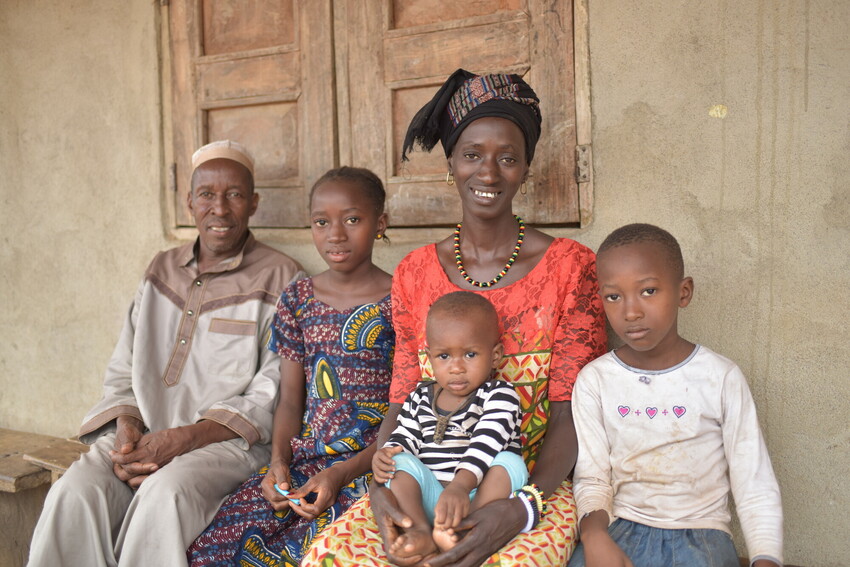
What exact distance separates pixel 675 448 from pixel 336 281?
1.41 metres

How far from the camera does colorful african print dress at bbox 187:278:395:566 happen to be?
262 centimetres

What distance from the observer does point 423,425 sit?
229 cm

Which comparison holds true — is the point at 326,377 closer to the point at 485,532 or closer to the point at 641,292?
the point at 485,532

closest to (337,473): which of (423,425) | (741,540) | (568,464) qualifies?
(423,425)

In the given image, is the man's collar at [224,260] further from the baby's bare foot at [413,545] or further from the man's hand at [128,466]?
the baby's bare foot at [413,545]

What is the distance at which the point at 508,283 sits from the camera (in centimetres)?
254

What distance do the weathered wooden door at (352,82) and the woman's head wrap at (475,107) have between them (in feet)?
1.28

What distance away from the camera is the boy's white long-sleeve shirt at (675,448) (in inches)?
83.0

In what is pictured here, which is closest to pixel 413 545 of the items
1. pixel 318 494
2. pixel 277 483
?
pixel 318 494

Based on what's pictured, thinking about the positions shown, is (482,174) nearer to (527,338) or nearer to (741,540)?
(527,338)

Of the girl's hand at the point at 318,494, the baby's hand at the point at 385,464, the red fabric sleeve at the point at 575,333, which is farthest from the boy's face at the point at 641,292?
the girl's hand at the point at 318,494

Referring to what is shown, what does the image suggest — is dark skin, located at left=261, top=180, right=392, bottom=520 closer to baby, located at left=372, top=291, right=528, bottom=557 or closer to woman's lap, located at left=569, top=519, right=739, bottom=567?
baby, located at left=372, top=291, right=528, bottom=557

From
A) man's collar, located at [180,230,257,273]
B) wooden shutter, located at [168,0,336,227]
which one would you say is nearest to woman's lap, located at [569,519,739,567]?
man's collar, located at [180,230,257,273]

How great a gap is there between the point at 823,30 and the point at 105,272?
3.49 meters
